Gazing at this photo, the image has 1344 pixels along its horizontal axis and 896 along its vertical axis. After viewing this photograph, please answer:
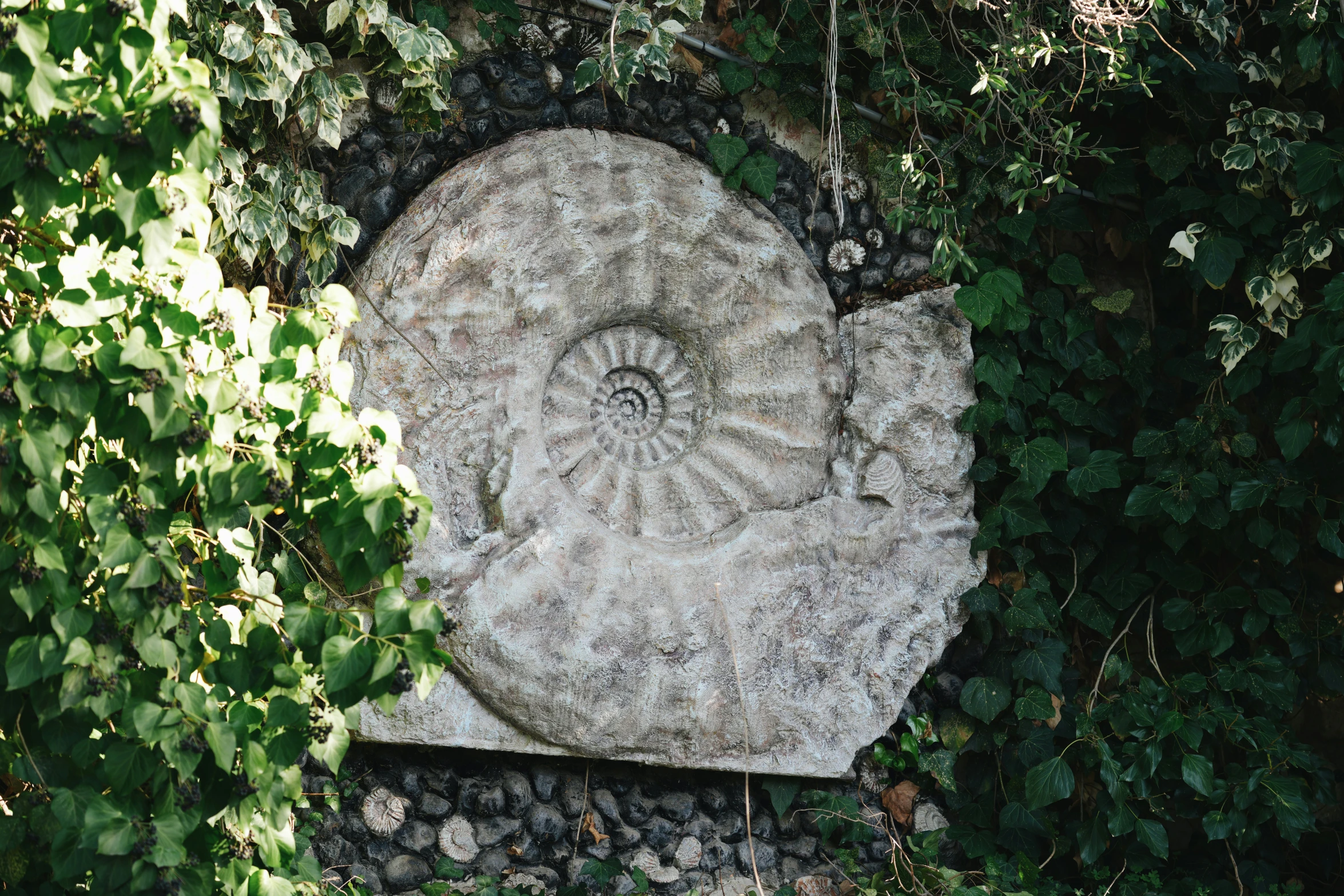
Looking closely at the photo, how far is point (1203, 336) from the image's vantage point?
2.72m

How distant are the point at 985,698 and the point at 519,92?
74.9 inches

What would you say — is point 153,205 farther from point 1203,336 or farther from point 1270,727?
point 1270,727

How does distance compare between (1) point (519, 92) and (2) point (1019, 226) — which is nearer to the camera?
(1) point (519, 92)

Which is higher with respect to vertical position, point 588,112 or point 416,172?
point 588,112

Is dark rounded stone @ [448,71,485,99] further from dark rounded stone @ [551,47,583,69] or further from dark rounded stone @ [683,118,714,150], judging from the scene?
dark rounded stone @ [683,118,714,150]

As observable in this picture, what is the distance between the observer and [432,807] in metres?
2.51

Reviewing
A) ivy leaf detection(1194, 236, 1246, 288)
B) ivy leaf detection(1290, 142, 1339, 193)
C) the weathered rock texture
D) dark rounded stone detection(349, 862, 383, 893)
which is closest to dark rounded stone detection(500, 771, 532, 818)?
the weathered rock texture

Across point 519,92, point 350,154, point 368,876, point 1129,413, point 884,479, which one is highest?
point 519,92

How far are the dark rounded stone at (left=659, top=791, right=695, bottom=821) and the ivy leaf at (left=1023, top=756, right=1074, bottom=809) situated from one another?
84cm

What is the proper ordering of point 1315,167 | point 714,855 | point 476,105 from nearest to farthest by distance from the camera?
point 1315,167
point 476,105
point 714,855

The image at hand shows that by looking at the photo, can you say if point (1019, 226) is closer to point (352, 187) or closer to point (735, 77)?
point (735, 77)

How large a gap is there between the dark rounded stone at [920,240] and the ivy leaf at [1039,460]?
1.90 ft

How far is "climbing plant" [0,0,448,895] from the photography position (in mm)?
1377

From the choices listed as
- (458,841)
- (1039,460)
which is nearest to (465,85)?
(1039,460)
